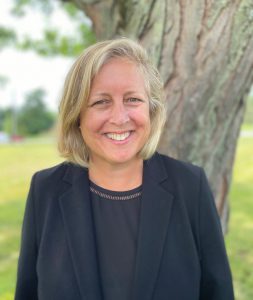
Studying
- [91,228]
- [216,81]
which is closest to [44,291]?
[91,228]

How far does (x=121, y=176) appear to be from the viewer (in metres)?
2.15

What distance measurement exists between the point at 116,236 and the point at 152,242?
0.59 feet

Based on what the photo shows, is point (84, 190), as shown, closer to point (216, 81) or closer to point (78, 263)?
point (78, 263)

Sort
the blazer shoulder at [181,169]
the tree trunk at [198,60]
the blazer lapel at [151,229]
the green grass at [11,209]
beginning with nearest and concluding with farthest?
1. the blazer lapel at [151,229]
2. the blazer shoulder at [181,169]
3. the tree trunk at [198,60]
4. the green grass at [11,209]

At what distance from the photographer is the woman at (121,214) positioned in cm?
196

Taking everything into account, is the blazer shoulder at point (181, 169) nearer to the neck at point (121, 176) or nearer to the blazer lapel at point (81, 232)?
the neck at point (121, 176)

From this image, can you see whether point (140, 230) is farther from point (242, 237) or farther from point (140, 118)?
point (242, 237)

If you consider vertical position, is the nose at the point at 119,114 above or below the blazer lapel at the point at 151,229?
above

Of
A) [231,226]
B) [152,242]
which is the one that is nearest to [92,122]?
[152,242]

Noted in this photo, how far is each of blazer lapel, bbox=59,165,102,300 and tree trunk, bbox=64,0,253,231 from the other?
887 millimetres

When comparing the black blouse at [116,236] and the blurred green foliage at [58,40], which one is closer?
the black blouse at [116,236]

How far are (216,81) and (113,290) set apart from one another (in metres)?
1.42

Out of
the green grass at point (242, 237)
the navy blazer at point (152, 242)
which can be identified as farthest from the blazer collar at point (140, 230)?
the green grass at point (242, 237)

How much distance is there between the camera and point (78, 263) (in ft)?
6.49
